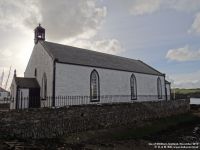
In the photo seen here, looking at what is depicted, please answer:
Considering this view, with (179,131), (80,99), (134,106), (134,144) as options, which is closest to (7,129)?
(134,144)

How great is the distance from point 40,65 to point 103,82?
7789mm

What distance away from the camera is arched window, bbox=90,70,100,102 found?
2727cm

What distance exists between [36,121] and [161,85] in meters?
29.3

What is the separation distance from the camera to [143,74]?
36.7 metres

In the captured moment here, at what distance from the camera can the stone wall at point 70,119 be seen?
16109 millimetres

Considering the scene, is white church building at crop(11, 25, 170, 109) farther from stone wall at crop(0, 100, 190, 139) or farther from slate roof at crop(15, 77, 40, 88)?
stone wall at crop(0, 100, 190, 139)

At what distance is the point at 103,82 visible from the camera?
28.7m

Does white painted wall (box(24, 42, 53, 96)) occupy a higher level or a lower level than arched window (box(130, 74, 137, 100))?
higher

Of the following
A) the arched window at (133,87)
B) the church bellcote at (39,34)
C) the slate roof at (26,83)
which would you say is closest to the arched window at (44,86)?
the slate roof at (26,83)

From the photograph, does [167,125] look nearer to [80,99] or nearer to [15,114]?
[80,99]

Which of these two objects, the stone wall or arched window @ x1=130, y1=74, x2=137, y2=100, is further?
arched window @ x1=130, y1=74, x2=137, y2=100

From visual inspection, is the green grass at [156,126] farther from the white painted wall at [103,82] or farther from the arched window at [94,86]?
the arched window at [94,86]

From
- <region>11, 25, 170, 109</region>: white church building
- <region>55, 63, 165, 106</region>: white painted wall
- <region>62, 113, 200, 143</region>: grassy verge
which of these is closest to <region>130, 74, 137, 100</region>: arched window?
<region>11, 25, 170, 109</region>: white church building

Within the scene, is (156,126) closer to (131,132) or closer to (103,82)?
(131,132)
